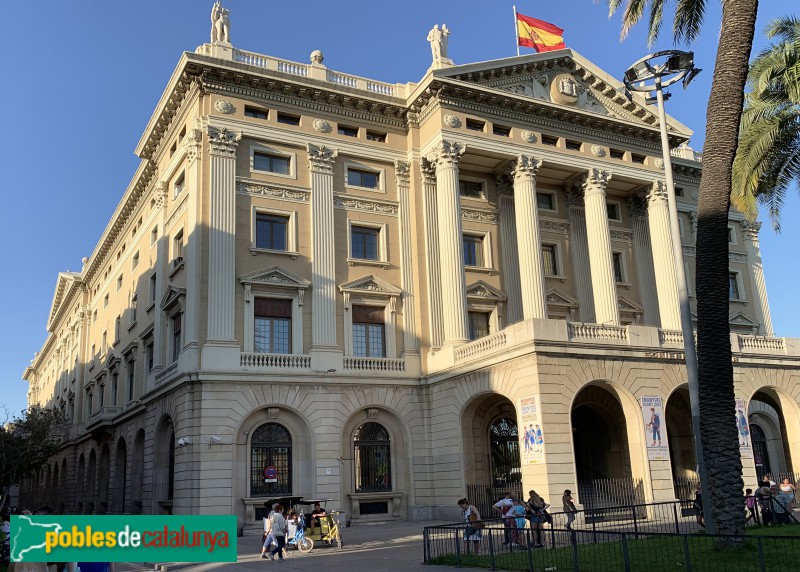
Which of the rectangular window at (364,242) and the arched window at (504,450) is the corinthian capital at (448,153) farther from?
the arched window at (504,450)

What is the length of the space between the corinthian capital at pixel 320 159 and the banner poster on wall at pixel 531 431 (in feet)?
48.4

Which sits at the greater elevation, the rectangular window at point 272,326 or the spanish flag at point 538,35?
the spanish flag at point 538,35

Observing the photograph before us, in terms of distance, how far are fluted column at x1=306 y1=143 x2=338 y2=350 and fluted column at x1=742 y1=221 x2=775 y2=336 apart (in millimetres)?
28124

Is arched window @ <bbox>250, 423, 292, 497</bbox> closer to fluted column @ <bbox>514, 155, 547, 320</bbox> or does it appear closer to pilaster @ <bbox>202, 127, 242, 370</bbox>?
pilaster @ <bbox>202, 127, 242, 370</bbox>

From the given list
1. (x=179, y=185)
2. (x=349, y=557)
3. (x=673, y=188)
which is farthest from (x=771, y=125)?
(x=179, y=185)

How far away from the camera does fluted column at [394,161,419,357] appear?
35312 millimetres

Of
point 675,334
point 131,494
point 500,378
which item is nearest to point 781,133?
point 675,334

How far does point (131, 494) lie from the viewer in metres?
40.1

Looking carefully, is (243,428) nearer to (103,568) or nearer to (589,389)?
(589,389)

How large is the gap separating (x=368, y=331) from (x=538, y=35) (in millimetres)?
19044

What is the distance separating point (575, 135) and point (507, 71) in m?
5.04

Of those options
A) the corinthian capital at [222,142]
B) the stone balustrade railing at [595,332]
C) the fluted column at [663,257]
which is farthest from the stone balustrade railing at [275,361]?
the fluted column at [663,257]

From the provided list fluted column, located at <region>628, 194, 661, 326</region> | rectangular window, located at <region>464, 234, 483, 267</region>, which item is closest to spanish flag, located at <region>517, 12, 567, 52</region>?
fluted column, located at <region>628, 194, 661, 326</region>

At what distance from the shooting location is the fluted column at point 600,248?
3659 cm
